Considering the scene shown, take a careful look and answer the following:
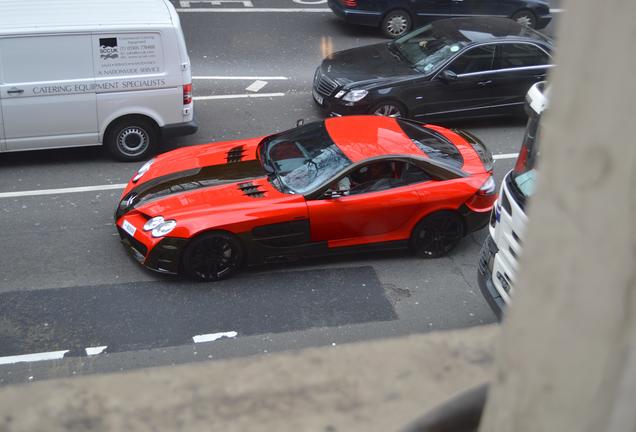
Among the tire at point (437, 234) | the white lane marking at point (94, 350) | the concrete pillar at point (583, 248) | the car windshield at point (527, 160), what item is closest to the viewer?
the concrete pillar at point (583, 248)

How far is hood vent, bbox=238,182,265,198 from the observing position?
812 cm

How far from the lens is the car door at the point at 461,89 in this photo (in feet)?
38.9

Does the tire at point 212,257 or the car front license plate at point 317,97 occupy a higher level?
the car front license plate at point 317,97

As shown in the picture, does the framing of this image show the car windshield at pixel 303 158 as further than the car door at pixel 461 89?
No

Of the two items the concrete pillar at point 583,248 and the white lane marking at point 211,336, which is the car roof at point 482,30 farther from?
the concrete pillar at point 583,248

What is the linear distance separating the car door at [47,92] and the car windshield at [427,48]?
484 cm

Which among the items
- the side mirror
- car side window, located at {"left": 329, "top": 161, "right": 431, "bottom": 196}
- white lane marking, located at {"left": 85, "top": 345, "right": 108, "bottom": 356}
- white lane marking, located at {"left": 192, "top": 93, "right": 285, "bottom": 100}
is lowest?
white lane marking, located at {"left": 85, "top": 345, "right": 108, "bottom": 356}

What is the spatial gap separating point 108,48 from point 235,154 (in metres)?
2.59

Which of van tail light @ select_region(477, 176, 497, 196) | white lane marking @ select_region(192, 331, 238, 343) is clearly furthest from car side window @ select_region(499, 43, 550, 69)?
white lane marking @ select_region(192, 331, 238, 343)

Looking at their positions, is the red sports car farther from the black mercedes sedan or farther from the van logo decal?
the black mercedes sedan

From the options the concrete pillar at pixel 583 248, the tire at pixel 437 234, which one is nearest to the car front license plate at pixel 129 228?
the tire at pixel 437 234

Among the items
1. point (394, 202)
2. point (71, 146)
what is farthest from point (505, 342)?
point (71, 146)

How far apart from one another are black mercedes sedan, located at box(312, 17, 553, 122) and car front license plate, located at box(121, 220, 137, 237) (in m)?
4.46

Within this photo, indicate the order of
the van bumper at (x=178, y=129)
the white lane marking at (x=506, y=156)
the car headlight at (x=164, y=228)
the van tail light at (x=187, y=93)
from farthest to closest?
1. the white lane marking at (x=506, y=156)
2. the van bumper at (x=178, y=129)
3. the van tail light at (x=187, y=93)
4. the car headlight at (x=164, y=228)
